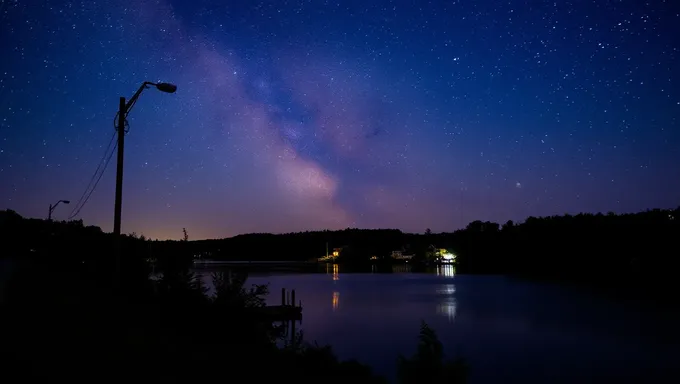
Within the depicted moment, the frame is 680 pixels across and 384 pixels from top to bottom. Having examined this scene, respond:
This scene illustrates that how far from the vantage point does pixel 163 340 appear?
10625 mm

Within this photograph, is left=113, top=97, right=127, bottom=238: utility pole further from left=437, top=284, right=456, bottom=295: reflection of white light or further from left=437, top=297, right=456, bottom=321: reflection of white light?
left=437, top=284, right=456, bottom=295: reflection of white light

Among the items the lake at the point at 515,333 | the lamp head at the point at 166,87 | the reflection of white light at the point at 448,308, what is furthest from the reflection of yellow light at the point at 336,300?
the lamp head at the point at 166,87

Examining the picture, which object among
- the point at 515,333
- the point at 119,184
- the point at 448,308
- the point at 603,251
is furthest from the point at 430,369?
the point at 603,251

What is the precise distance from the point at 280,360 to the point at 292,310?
109 ft

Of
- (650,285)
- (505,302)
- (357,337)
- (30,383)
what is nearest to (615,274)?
(650,285)

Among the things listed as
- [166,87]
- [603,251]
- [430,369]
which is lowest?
[430,369]

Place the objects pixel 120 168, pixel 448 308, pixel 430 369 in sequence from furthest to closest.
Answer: pixel 448 308, pixel 120 168, pixel 430 369

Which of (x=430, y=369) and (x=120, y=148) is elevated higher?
(x=120, y=148)

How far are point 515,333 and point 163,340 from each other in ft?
124

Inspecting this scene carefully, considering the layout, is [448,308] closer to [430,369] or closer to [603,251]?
[430,369]

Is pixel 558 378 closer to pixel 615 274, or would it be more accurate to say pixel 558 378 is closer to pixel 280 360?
pixel 280 360

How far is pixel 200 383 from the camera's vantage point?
7742 mm

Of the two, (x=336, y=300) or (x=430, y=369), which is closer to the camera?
(x=430, y=369)

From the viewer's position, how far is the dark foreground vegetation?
7965mm
